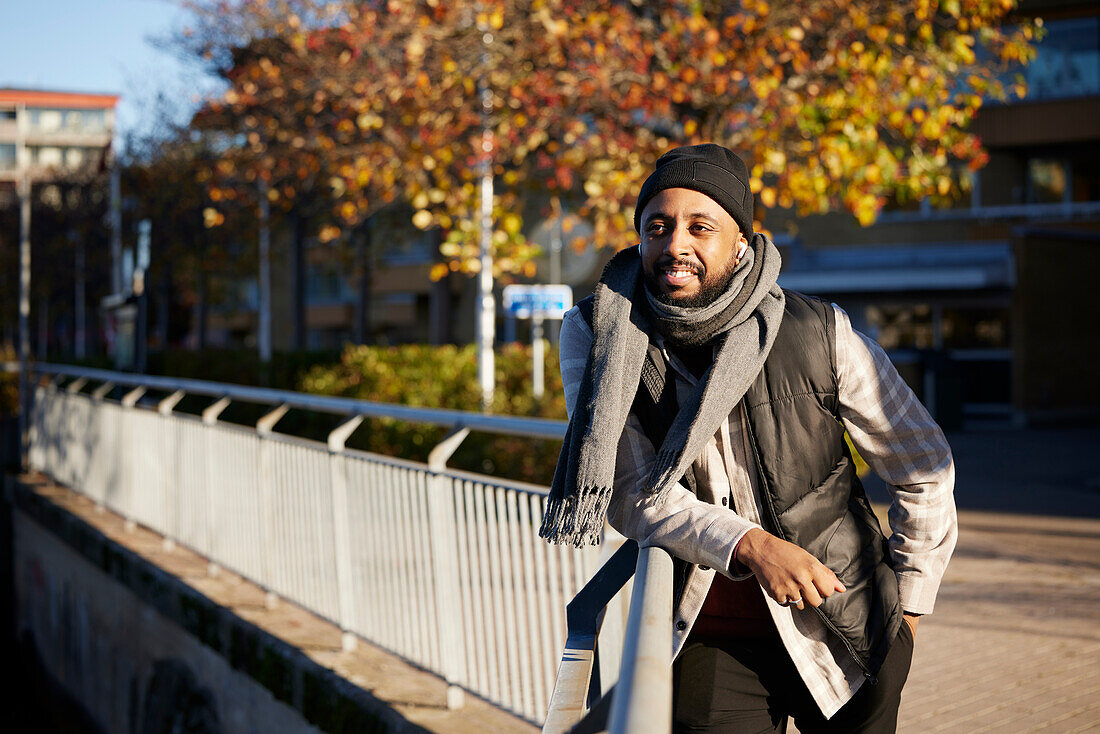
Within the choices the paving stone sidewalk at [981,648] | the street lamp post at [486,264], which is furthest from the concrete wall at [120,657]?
the street lamp post at [486,264]

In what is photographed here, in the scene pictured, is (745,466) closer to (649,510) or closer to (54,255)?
(649,510)

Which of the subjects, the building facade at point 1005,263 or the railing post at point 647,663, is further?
the building facade at point 1005,263

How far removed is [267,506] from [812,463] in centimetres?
487

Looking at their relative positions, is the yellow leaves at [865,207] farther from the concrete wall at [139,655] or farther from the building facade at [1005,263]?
the building facade at [1005,263]

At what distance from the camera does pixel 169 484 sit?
862cm

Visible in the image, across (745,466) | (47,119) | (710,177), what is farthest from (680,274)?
(47,119)

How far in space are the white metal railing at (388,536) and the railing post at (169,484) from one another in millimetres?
19

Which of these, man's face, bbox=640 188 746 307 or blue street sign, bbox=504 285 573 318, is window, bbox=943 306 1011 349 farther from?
man's face, bbox=640 188 746 307

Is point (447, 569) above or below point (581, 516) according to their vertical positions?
below

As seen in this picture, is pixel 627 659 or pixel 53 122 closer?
pixel 627 659

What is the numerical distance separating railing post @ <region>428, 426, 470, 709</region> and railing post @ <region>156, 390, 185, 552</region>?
4.18 meters

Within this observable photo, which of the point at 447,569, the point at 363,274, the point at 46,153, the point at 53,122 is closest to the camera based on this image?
the point at 447,569

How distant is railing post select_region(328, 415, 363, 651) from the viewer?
5648 mm

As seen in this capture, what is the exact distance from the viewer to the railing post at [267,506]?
655 cm
